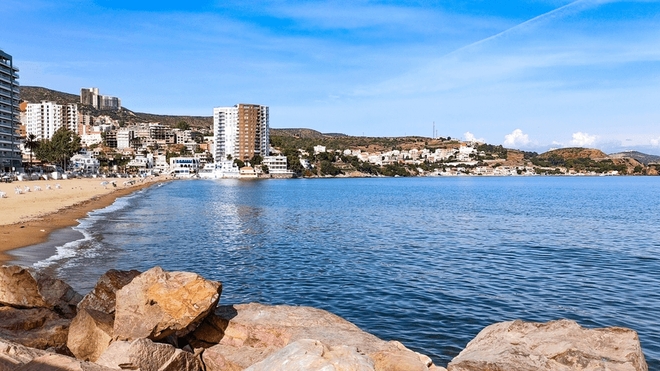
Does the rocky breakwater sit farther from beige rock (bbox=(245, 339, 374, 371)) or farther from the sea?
the sea

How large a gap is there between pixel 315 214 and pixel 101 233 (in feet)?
89.5

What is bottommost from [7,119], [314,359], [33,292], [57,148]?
[33,292]

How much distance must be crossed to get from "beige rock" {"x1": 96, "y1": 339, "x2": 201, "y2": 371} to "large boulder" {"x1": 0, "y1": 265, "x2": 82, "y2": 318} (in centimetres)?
452

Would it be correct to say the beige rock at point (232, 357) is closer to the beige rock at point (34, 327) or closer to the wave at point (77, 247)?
the beige rock at point (34, 327)

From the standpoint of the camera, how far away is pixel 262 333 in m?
9.69

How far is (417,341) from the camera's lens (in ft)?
46.1

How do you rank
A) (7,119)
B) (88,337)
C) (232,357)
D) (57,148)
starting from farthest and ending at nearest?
1. (57,148)
2. (7,119)
3. (232,357)
4. (88,337)

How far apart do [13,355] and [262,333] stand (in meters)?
4.20

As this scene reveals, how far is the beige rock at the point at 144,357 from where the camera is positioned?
24.5 ft

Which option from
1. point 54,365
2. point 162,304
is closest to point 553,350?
point 162,304

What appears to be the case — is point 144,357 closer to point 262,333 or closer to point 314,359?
point 262,333

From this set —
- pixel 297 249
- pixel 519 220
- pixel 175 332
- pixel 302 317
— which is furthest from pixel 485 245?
pixel 175 332

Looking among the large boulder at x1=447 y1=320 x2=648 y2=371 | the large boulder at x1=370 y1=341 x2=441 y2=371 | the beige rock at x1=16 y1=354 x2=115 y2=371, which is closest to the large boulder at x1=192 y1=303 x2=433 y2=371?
the large boulder at x1=370 y1=341 x2=441 y2=371

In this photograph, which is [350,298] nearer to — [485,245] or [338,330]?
[338,330]
